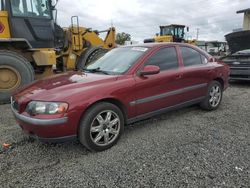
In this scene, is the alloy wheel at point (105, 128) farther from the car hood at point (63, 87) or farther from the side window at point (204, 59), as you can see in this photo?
the side window at point (204, 59)

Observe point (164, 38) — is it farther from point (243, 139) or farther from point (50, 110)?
point (50, 110)

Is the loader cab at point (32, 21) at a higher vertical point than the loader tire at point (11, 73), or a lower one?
higher

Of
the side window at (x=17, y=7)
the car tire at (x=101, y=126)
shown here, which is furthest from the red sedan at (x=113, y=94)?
the side window at (x=17, y=7)

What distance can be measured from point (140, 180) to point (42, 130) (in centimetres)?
140

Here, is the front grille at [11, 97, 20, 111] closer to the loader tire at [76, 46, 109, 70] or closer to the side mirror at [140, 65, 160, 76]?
the side mirror at [140, 65, 160, 76]

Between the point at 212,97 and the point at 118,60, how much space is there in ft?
8.00

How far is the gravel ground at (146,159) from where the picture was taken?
287 cm

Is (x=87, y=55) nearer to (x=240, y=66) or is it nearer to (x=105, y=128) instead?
(x=240, y=66)

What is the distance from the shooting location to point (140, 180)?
2.86 m

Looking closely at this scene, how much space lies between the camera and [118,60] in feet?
14.4

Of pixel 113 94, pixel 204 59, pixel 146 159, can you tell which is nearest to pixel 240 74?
Result: pixel 204 59

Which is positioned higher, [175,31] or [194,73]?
[175,31]

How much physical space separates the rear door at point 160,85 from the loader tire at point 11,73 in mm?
3838

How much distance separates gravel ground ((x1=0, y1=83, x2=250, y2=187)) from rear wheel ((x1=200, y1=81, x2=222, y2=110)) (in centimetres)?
69
